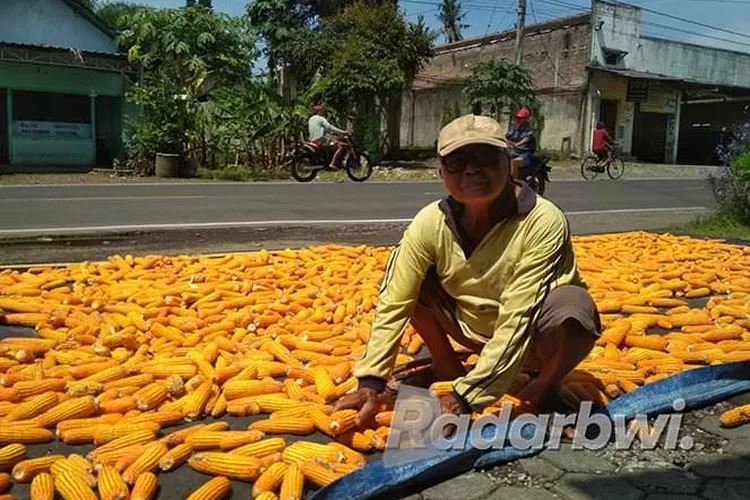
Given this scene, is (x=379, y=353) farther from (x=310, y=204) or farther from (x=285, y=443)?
(x=310, y=204)

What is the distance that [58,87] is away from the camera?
23.1 metres

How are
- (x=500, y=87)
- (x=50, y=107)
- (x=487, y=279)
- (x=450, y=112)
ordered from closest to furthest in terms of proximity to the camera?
(x=487, y=279)
(x=50, y=107)
(x=500, y=87)
(x=450, y=112)

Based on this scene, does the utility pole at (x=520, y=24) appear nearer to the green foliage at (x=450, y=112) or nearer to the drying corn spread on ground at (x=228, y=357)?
the green foliage at (x=450, y=112)

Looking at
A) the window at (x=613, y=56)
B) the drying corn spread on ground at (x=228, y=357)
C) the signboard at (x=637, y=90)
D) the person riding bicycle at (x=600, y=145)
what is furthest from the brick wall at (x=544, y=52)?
A: the drying corn spread on ground at (x=228, y=357)

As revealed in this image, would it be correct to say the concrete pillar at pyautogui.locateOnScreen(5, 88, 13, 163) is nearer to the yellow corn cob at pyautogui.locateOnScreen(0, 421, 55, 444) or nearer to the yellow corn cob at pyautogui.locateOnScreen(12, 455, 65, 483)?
the yellow corn cob at pyautogui.locateOnScreen(0, 421, 55, 444)

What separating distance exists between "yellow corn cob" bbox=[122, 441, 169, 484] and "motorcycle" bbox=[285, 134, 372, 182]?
15783 mm

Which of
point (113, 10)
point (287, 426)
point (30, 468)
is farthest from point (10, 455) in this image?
point (113, 10)

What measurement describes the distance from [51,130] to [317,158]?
1050 centimetres

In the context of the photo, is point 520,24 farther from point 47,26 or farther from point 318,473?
point 318,473

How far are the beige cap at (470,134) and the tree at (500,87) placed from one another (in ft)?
84.3

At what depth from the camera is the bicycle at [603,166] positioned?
21.7 m

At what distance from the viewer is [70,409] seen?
2.84 meters

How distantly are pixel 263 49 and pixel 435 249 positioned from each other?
29110 mm

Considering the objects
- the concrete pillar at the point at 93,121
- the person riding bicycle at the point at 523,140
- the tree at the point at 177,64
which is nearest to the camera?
the person riding bicycle at the point at 523,140
